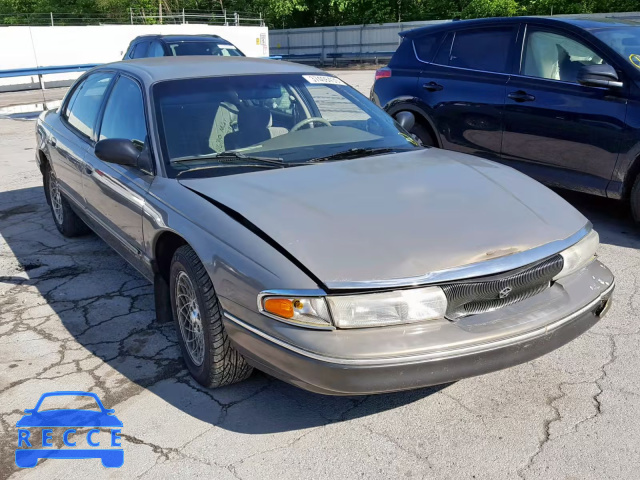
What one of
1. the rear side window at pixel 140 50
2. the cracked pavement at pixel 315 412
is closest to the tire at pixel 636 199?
the cracked pavement at pixel 315 412

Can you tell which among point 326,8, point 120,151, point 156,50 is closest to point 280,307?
point 120,151

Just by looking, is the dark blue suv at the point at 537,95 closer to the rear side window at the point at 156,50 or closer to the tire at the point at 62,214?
the tire at the point at 62,214

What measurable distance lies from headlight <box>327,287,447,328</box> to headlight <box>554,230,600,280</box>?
2.57ft

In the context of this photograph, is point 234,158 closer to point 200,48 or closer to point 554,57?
point 554,57

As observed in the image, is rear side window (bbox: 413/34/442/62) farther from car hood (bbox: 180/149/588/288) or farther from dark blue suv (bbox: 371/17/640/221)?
car hood (bbox: 180/149/588/288)

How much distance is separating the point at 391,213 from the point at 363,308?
23.3 inches

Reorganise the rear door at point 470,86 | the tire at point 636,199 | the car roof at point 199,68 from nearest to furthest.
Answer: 1. the car roof at point 199,68
2. the tire at point 636,199
3. the rear door at point 470,86

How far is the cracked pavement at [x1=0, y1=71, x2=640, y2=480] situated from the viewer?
270cm

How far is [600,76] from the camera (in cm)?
524

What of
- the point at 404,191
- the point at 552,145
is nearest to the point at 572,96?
the point at 552,145

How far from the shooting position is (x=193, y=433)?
9.68 feet

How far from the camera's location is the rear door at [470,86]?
6113 mm

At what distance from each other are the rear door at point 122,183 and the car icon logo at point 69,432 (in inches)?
35.8

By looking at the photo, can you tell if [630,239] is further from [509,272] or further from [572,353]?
[509,272]
